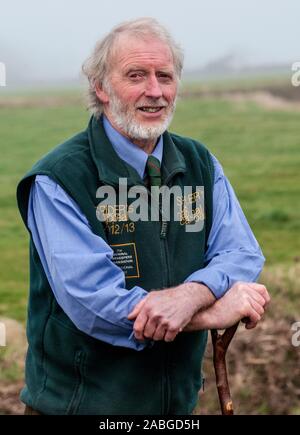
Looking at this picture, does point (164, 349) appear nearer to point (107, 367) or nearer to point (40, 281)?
point (107, 367)

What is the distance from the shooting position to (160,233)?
2795 mm

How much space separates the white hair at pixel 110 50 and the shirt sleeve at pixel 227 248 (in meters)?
0.45

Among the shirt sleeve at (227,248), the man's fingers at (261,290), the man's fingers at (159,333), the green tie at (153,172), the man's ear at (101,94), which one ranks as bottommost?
the man's fingers at (159,333)

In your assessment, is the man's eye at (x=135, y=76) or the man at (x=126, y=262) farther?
the man's eye at (x=135, y=76)

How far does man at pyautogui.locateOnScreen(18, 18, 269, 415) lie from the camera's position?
2.58 metres

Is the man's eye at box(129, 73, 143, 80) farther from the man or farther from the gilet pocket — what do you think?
the gilet pocket

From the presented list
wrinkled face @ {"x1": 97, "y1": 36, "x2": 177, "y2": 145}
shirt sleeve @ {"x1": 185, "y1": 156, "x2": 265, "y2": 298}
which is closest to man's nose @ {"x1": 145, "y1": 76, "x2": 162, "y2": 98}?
wrinkled face @ {"x1": 97, "y1": 36, "x2": 177, "y2": 145}

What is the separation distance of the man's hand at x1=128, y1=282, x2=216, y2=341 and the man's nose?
652 millimetres

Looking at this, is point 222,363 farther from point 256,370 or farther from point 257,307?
point 256,370

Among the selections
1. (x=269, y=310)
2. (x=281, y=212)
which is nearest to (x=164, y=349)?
(x=269, y=310)

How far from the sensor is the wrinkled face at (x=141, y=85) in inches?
109

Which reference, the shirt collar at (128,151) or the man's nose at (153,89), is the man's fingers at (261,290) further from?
the man's nose at (153,89)

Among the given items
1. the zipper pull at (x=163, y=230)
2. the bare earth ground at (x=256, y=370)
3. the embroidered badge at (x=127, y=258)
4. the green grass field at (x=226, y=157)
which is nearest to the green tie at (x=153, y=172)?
the zipper pull at (x=163, y=230)

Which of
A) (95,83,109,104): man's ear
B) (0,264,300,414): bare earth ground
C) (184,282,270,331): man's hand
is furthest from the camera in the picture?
(0,264,300,414): bare earth ground
